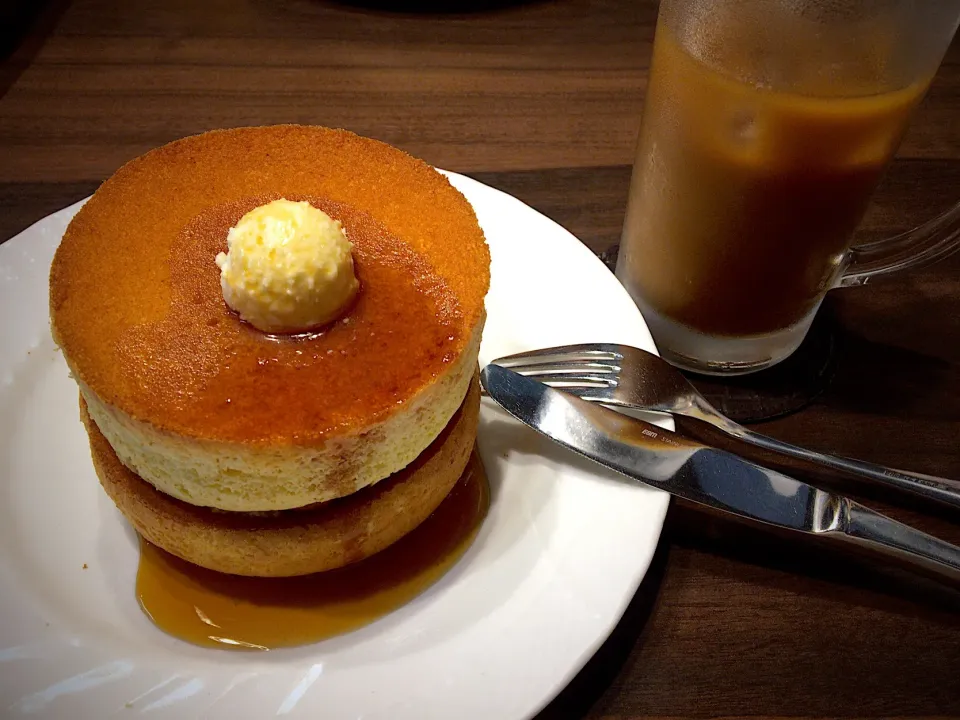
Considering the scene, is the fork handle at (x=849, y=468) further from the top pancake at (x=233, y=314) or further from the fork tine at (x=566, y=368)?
the top pancake at (x=233, y=314)

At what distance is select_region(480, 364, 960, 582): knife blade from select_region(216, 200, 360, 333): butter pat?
1.22 ft

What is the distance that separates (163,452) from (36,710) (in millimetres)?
285

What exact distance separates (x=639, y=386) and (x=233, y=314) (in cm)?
59

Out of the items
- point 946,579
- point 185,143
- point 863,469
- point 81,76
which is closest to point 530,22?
point 81,76

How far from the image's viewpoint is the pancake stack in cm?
90

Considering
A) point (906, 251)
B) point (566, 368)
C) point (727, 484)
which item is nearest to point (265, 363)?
point (566, 368)

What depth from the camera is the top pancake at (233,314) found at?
897 millimetres

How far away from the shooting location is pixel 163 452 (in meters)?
0.91

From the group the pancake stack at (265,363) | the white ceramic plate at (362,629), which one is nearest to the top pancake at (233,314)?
the pancake stack at (265,363)

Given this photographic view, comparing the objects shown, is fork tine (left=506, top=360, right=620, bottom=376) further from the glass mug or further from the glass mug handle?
the glass mug handle

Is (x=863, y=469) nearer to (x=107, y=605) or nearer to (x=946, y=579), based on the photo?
(x=946, y=579)

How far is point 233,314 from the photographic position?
0.98m

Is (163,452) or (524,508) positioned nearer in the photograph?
(163,452)

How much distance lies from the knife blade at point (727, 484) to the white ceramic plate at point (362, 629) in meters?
0.04
